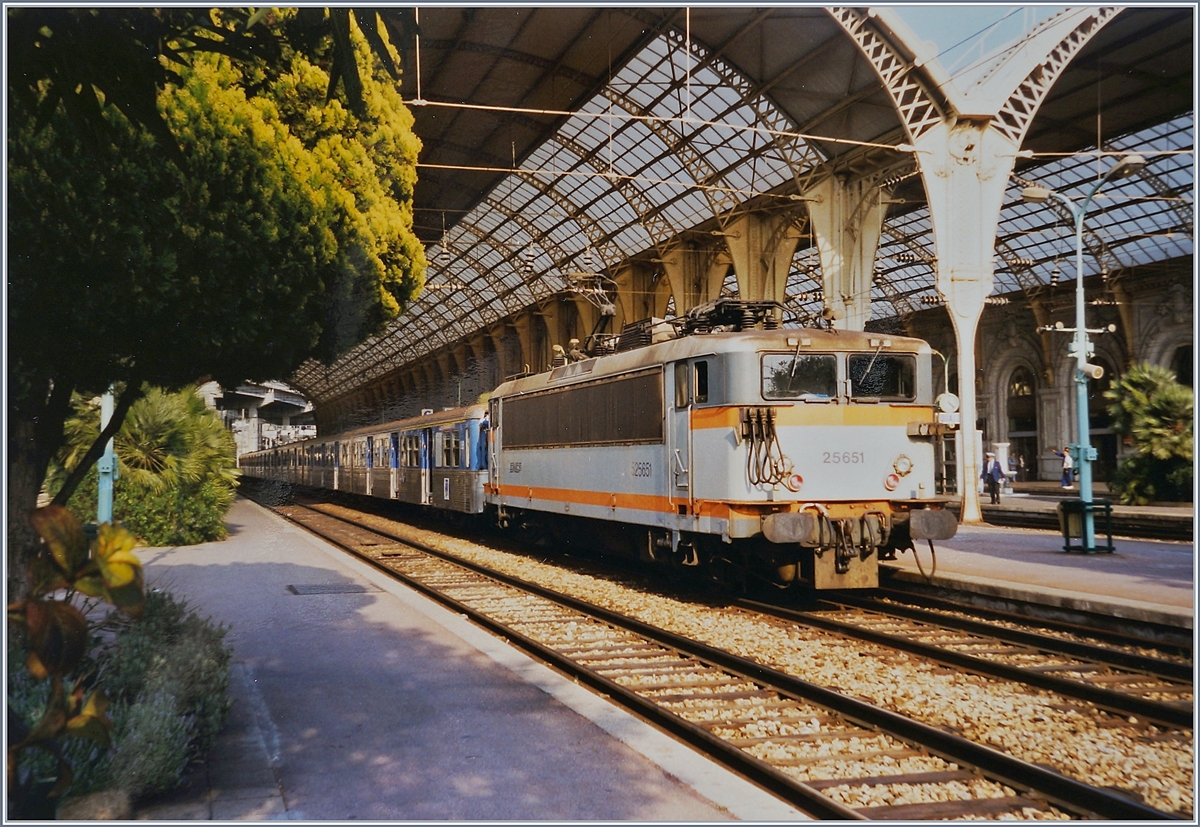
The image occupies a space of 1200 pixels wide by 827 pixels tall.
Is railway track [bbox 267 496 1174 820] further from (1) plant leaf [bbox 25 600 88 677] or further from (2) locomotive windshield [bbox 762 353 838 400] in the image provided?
(1) plant leaf [bbox 25 600 88 677]

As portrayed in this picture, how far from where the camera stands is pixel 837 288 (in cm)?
2792

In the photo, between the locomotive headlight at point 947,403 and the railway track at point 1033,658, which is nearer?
the railway track at point 1033,658

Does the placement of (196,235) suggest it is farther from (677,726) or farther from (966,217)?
(966,217)

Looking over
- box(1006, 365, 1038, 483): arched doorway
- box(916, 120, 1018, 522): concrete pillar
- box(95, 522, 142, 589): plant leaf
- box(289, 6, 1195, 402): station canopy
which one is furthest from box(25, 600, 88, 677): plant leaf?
box(1006, 365, 1038, 483): arched doorway

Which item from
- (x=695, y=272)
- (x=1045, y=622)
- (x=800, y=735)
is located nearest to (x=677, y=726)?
(x=800, y=735)

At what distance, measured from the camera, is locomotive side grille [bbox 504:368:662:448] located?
12367 mm

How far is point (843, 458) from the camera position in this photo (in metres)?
10.9

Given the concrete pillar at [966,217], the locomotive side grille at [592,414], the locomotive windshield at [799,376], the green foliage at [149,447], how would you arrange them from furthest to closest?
the concrete pillar at [966,217] → the locomotive side grille at [592,414] → the locomotive windshield at [799,376] → the green foliage at [149,447]

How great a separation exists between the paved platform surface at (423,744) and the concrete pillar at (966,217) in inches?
644

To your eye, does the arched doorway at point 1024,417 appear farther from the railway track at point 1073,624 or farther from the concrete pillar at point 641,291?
the railway track at point 1073,624

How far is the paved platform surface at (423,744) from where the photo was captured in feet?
16.2

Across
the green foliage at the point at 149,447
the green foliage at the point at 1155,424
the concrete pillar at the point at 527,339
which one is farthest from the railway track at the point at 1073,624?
the concrete pillar at the point at 527,339

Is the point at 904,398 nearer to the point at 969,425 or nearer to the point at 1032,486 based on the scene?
the point at 969,425

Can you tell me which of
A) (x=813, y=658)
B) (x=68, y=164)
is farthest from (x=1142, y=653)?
(x=68, y=164)
